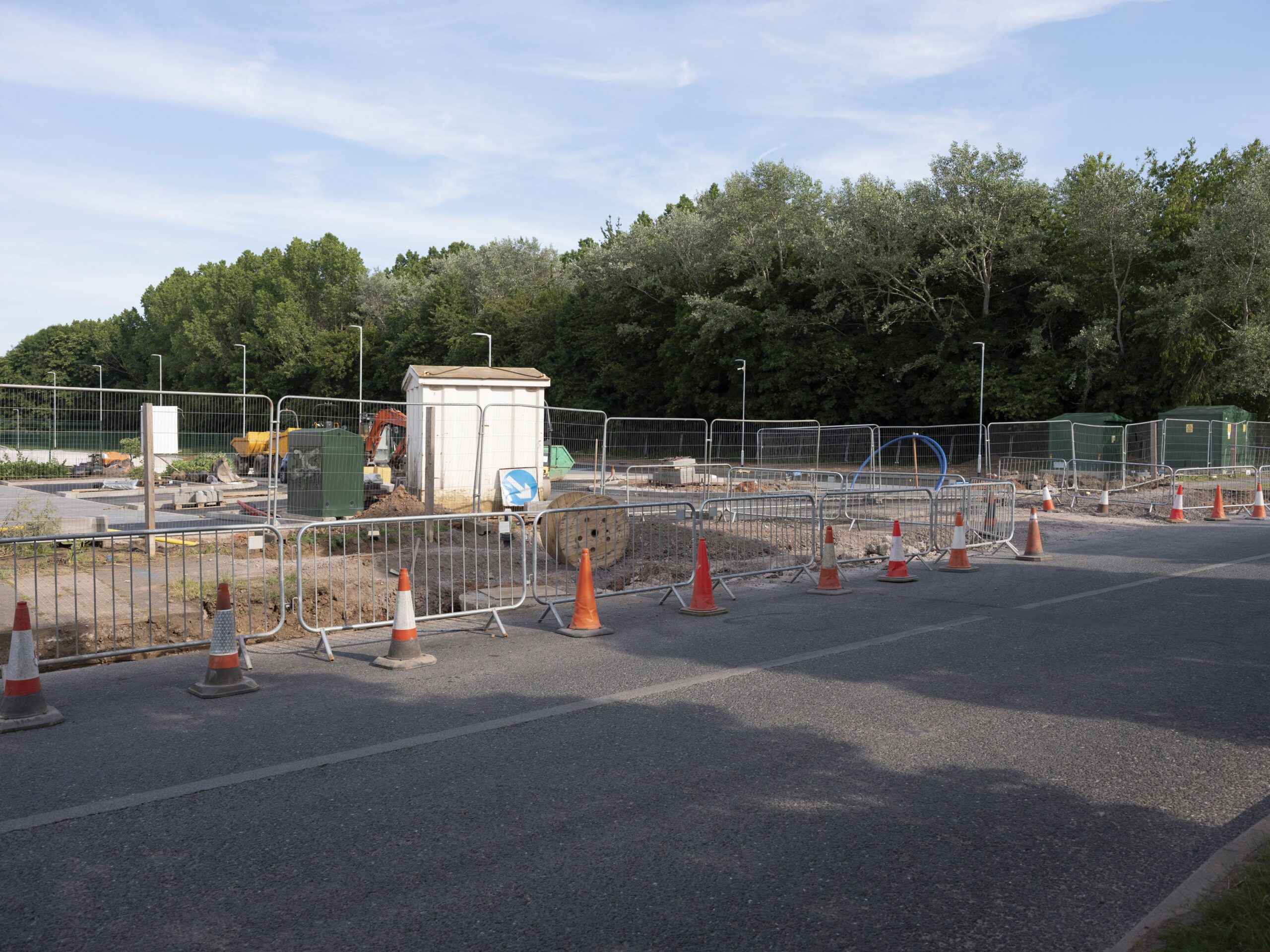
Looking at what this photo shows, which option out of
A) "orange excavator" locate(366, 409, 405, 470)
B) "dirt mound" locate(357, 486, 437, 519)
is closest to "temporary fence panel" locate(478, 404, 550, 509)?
"dirt mound" locate(357, 486, 437, 519)

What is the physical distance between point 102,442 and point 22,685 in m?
13.2

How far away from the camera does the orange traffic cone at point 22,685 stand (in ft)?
19.4

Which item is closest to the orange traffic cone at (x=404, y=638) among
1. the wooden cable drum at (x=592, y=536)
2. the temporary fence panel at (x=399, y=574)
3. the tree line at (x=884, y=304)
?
the temporary fence panel at (x=399, y=574)

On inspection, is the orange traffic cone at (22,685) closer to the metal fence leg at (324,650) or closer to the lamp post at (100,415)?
the metal fence leg at (324,650)

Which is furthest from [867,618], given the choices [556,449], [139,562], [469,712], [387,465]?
[387,465]

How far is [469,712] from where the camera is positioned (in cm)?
625

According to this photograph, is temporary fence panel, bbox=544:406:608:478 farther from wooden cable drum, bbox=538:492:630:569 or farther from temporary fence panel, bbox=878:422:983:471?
temporary fence panel, bbox=878:422:983:471

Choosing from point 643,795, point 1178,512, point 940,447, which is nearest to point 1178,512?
point 1178,512

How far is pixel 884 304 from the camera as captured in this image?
5897cm

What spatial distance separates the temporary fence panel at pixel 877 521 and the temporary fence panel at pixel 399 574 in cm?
476

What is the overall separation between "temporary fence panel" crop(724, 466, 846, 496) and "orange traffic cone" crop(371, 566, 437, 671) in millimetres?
16492

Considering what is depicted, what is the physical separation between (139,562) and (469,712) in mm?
8476

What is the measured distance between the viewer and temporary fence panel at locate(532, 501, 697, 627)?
11930 millimetres

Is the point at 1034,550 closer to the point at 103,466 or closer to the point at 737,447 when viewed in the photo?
the point at 737,447
